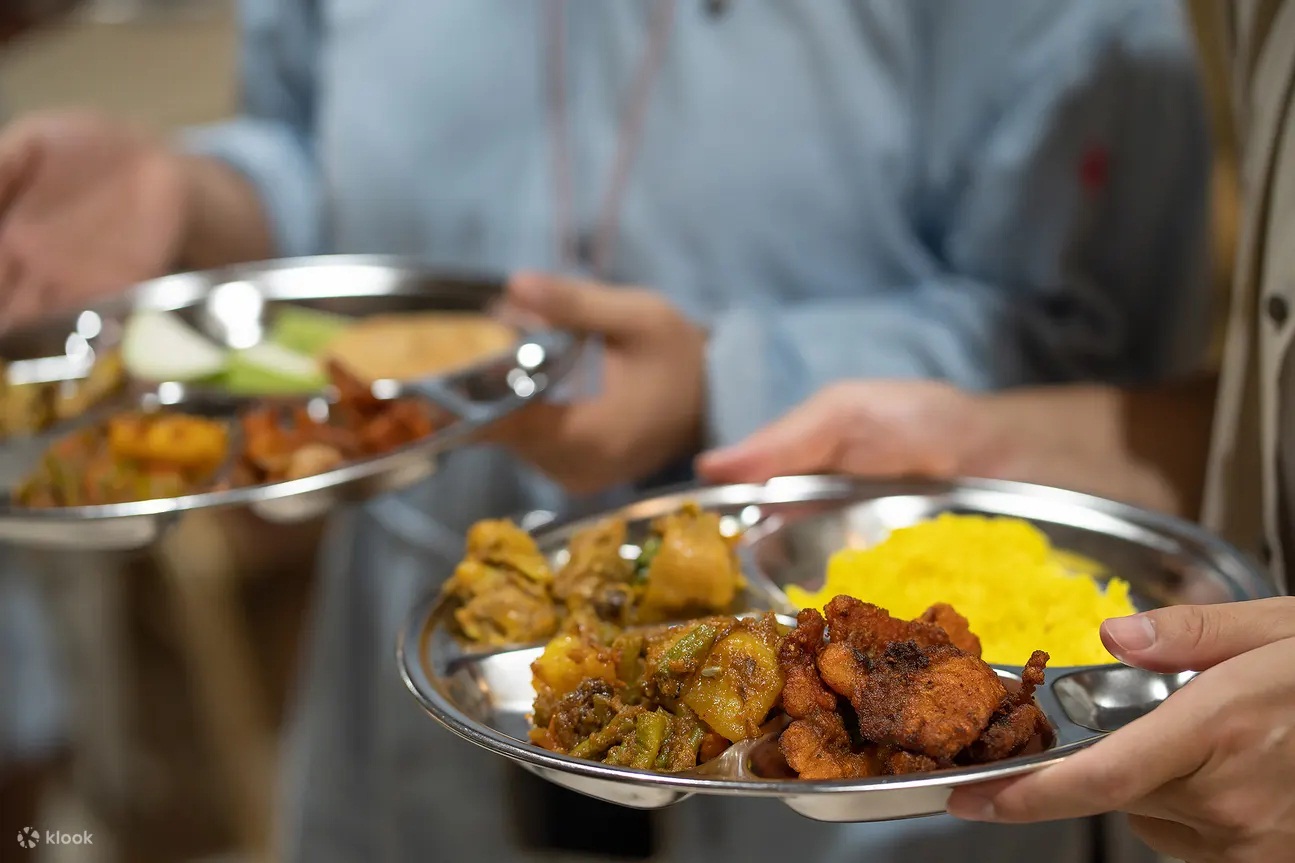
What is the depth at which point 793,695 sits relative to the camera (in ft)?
2.67

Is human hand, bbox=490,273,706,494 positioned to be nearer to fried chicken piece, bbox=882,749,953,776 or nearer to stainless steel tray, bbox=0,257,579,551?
stainless steel tray, bbox=0,257,579,551

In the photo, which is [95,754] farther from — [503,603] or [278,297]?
[503,603]

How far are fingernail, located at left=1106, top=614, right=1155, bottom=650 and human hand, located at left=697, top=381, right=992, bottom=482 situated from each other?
1.79 ft

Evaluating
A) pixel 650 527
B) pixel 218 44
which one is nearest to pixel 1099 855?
pixel 650 527

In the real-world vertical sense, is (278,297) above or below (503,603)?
above

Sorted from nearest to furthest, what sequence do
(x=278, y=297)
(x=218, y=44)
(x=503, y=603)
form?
(x=503, y=603)
(x=278, y=297)
(x=218, y=44)

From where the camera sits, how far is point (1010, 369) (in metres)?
1.67

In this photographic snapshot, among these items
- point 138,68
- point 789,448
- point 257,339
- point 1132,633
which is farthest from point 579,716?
point 138,68

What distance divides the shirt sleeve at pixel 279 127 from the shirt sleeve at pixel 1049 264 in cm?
88

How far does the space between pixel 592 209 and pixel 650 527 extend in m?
0.67

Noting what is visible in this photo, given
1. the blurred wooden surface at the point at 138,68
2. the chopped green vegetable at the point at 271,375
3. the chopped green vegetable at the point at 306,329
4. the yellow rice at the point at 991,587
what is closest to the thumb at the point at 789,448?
the yellow rice at the point at 991,587

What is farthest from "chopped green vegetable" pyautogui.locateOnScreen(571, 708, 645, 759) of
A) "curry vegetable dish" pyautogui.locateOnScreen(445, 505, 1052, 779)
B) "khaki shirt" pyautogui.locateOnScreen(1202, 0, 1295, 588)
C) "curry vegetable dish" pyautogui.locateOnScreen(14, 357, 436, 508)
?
"khaki shirt" pyautogui.locateOnScreen(1202, 0, 1295, 588)

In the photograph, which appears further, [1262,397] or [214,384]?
[214,384]

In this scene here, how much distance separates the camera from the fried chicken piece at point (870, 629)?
0.85 meters
